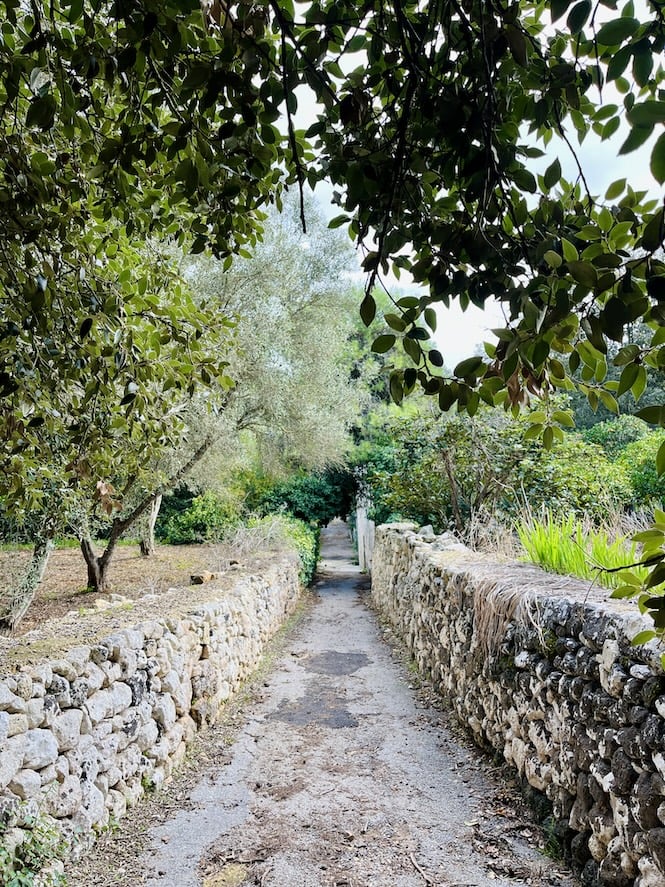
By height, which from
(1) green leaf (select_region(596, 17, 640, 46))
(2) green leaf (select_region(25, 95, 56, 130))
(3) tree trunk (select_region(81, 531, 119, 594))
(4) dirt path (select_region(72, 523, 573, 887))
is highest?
(2) green leaf (select_region(25, 95, 56, 130))

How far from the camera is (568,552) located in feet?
15.6

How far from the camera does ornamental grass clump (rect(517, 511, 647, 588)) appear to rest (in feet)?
12.9

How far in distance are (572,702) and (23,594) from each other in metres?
5.84

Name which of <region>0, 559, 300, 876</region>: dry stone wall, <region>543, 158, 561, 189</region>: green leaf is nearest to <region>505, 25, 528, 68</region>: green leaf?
<region>543, 158, 561, 189</region>: green leaf

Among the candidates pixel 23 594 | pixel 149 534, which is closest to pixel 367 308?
pixel 23 594

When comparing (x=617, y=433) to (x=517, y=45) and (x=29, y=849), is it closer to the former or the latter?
(x=29, y=849)

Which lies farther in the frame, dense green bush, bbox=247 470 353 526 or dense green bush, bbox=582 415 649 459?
dense green bush, bbox=247 470 353 526

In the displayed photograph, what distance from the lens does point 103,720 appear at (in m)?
3.90

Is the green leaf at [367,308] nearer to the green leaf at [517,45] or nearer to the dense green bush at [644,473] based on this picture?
the green leaf at [517,45]

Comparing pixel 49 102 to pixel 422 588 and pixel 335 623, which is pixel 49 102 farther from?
pixel 335 623

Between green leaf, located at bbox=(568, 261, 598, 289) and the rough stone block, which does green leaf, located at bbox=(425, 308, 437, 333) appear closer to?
green leaf, located at bbox=(568, 261, 598, 289)

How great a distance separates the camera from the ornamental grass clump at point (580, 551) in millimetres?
3918

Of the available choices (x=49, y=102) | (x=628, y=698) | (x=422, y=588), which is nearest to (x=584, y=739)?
(x=628, y=698)

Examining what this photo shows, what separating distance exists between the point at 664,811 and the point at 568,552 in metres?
2.38
